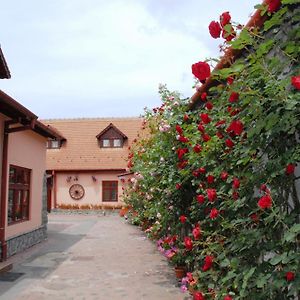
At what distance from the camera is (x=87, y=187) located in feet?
90.1

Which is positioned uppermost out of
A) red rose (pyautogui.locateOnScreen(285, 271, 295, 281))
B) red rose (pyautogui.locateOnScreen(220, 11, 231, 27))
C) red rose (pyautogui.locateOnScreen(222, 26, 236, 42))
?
red rose (pyautogui.locateOnScreen(220, 11, 231, 27))

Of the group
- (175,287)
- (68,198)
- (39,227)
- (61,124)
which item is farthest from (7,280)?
(61,124)

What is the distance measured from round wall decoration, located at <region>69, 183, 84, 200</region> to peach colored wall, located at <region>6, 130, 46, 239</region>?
47.4 feet

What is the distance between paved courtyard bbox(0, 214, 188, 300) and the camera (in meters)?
6.23

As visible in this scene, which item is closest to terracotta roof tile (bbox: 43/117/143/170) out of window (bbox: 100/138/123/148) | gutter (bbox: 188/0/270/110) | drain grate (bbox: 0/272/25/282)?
window (bbox: 100/138/123/148)

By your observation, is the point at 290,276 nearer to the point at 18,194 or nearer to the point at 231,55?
the point at 231,55

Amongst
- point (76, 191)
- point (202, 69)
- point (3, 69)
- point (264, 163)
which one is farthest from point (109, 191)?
point (202, 69)

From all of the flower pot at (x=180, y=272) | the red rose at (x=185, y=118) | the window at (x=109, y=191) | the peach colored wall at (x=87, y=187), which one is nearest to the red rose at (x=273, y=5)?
the red rose at (x=185, y=118)

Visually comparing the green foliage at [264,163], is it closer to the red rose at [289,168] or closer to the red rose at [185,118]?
the red rose at [289,168]

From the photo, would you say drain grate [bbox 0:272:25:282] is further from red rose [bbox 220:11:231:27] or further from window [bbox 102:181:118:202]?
window [bbox 102:181:118:202]

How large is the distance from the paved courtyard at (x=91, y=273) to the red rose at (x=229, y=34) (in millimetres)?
4382

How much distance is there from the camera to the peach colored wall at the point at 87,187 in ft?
89.4

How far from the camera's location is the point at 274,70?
2.79m

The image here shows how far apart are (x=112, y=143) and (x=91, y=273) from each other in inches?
839
